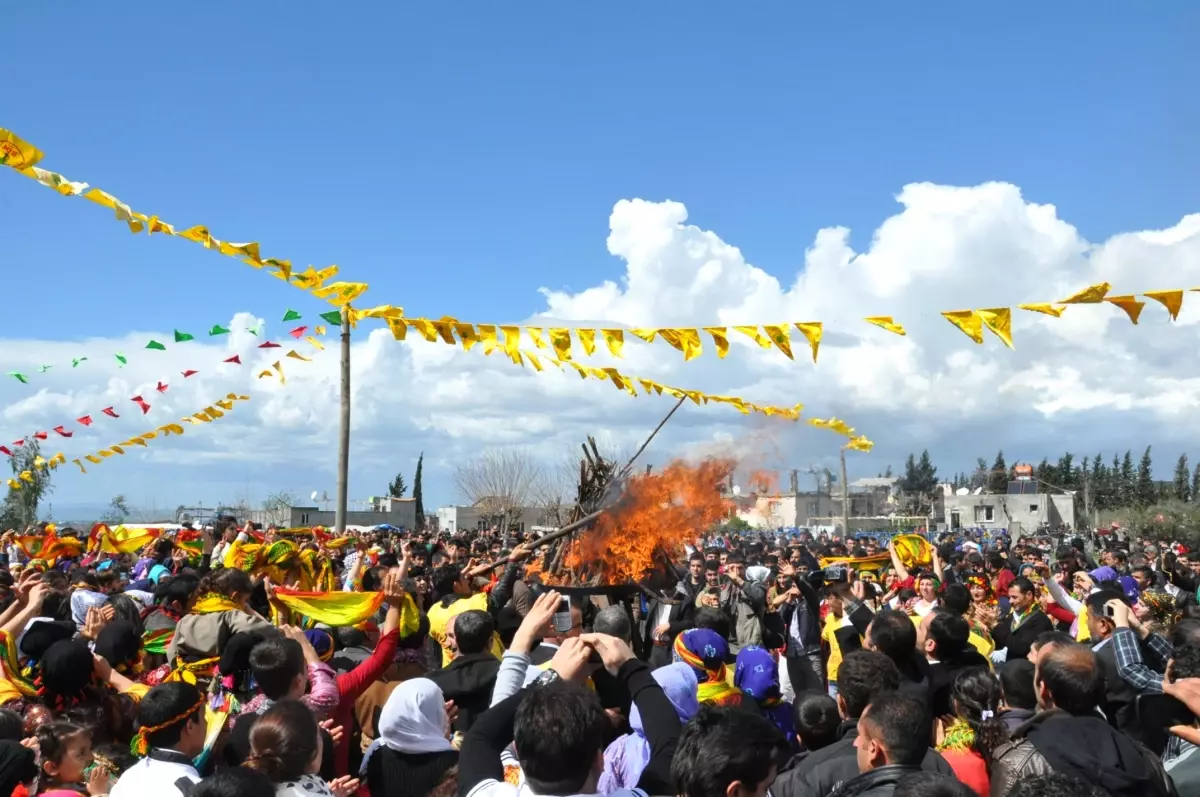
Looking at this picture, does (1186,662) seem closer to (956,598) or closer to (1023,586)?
(956,598)

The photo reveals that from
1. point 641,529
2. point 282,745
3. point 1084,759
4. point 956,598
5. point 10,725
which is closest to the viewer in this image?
point 282,745

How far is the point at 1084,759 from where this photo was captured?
4.11m

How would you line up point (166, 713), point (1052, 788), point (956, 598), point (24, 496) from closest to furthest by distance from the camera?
point (1052, 788), point (166, 713), point (956, 598), point (24, 496)

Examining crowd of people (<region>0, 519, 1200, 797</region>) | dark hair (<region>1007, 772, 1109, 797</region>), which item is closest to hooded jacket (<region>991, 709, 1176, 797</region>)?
crowd of people (<region>0, 519, 1200, 797</region>)

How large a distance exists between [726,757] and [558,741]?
595 mm

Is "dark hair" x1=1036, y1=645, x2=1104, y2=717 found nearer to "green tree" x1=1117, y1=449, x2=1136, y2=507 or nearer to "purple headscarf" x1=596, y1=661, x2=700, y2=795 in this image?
"purple headscarf" x1=596, y1=661, x2=700, y2=795

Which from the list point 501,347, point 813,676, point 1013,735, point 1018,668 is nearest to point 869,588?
point 813,676

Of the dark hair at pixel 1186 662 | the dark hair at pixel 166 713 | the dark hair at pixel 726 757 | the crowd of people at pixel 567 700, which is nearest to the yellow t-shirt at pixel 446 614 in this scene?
the crowd of people at pixel 567 700

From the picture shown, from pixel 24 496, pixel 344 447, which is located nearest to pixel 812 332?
pixel 344 447

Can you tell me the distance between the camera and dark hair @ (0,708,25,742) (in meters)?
4.86

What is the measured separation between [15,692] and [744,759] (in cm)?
495

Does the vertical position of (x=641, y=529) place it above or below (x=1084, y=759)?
above

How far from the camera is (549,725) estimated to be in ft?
10.4

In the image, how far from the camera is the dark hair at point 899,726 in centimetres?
381
